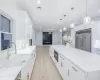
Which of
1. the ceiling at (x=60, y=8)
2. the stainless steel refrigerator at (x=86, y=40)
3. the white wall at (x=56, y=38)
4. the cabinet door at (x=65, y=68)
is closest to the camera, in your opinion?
the cabinet door at (x=65, y=68)

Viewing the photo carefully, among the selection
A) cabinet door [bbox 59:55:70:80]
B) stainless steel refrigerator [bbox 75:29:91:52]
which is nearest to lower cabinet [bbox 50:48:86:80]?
cabinet door [bbox 59:55:70:80]

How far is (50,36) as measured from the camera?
17.7m

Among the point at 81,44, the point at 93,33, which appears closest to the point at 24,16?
the point at 93,33

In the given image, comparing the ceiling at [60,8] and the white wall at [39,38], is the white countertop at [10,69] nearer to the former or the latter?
the ceiling at [60,8]

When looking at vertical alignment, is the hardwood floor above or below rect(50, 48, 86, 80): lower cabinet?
below

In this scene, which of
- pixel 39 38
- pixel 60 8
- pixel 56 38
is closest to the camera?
pixel 60 8

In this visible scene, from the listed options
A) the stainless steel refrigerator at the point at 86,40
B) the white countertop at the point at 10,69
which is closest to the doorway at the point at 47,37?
the stainless steel refrigerator at the point at 86,40

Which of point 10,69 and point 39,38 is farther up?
point 39,38

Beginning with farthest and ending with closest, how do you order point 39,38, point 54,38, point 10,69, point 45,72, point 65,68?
point 54,38 → point 39,38 → point 45,72 → point 65,68 → point 10,69

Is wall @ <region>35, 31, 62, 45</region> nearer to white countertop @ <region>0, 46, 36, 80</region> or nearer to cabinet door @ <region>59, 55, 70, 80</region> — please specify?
cabinet door @ <region>59, 55, 70, 80</region>

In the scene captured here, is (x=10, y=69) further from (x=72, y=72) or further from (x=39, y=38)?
(x=39, y=38)

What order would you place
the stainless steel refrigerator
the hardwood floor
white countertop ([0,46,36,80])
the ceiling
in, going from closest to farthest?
white countertop ([0,46,36,80]), the hardwood floor, the ceiling, the stainless steel refrigerator

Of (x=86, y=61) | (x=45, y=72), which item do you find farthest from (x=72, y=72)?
(x=45, y=72)

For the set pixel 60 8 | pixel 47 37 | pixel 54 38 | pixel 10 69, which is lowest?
pixel 10 69
